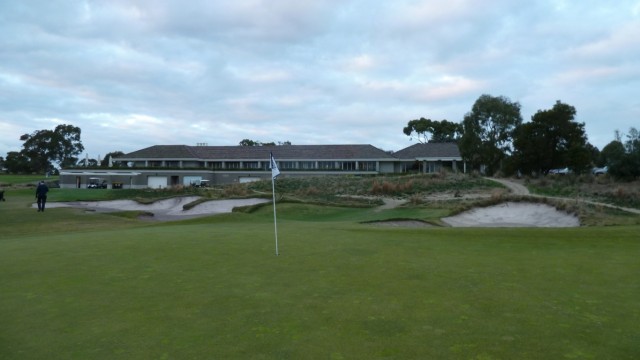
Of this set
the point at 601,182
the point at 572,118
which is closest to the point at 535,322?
the point at 601,182

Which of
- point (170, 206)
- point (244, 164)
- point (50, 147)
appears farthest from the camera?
point (50, 147)

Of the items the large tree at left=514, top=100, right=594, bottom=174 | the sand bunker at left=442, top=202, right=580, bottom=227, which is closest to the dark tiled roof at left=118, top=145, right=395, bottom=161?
the large tree at left=514, top=100, right=594, bottom=174

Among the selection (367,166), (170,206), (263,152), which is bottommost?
(170,206)

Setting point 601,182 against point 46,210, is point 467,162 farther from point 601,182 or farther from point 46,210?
point 46,210

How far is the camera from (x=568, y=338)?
6.34m

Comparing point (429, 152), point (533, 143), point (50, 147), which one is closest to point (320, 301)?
point (533, 143)

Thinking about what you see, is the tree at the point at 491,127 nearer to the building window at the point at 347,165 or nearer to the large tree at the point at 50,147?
the building window at the point at 347,165

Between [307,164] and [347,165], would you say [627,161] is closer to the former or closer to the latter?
[347,165]

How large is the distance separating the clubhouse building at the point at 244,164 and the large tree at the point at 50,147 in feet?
143

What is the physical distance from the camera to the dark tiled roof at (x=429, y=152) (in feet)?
307

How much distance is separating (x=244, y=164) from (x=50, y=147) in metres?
65.1

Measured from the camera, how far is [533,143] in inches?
2702

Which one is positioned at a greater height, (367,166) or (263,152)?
(263,152)

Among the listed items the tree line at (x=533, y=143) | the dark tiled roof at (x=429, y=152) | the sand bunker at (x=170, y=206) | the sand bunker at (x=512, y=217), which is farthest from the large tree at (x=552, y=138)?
the sand bunker at (x=170, y=206)
